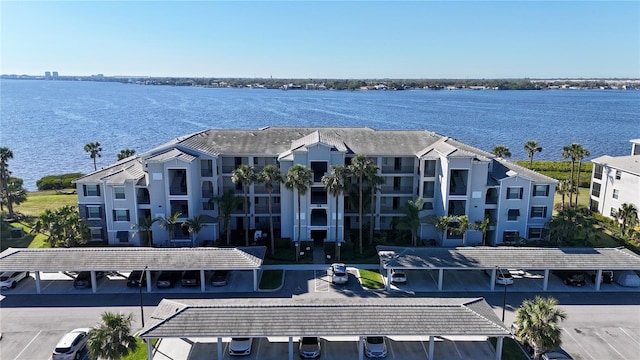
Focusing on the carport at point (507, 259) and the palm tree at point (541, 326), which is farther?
the carport at point (507, 259)

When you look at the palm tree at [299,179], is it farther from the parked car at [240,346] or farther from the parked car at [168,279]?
the parked car at [240,346]

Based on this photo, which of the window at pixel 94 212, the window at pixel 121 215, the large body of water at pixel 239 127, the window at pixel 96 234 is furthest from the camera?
the large body of water at pixel 239 127

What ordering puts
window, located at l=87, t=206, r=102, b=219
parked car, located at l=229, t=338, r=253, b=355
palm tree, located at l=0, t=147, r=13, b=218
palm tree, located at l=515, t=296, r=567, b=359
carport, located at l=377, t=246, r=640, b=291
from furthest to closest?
palm tree, located at l=0, t=147, r=13, b=218, window, located at l=87, t=206, r=102, b=219, carport, located at l=377, t=246, r=640, b=291, parked car, located at l=229, t=338, r=253, b=355, palm tree, located at l=515, t=296, r=567, b=359

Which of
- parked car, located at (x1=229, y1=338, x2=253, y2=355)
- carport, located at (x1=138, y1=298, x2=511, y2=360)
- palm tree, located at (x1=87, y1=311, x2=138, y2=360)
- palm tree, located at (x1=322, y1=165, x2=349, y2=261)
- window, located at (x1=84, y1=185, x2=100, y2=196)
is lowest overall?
parked car, located at (x1=229, y1=338, x2=253, y2=355)

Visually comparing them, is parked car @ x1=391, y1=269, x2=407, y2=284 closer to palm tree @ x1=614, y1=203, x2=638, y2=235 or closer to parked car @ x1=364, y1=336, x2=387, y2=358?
parked car @ x1=364, y1=336, x2=387, y2=358

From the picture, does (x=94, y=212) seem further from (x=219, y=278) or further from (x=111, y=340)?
(x=111, y=340)

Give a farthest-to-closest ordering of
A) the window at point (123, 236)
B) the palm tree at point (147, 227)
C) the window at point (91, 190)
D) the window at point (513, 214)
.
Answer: the window at point (513, 214)
the window at point (91, 190)
the window at point (123, 236)
the palm tree at point (147, 227)

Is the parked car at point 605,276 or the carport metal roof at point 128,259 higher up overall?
the carport metal roof at point 128,259

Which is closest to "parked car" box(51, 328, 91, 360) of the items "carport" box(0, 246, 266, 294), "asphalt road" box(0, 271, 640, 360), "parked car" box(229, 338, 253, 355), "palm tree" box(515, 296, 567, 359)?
"asphalt road" box(0, 271, 640, 360)

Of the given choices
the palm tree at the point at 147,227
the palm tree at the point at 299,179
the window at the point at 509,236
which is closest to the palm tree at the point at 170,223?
the palm tree at the point at 147,227
